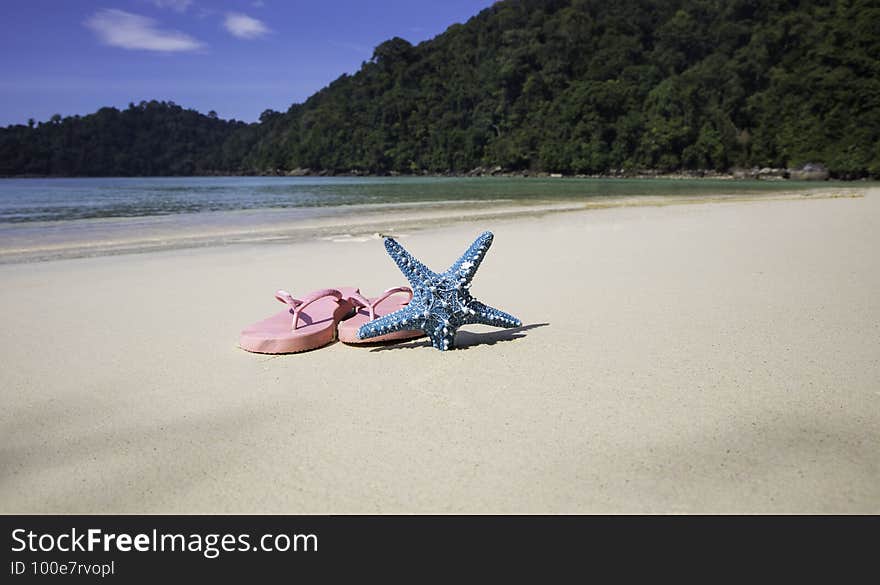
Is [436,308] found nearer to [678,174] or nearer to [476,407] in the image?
[476,407]

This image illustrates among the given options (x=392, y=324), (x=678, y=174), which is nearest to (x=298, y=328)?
(x=392, y=324)

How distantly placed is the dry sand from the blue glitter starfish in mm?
136

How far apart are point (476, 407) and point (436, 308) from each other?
715 mm

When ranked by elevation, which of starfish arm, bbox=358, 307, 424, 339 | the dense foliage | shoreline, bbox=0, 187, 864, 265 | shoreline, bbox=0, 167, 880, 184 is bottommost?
starfish arm, bbox=358, 307, 424, 339

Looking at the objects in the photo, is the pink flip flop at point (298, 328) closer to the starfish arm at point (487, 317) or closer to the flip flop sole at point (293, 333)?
the flip flop sole at point (293, 333)

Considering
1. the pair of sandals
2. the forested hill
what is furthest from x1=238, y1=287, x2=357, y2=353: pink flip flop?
the forested hill

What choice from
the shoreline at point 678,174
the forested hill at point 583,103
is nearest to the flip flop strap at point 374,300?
the shoreline at point 678,174

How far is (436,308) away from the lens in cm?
272

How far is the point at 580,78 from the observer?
99.6 metres

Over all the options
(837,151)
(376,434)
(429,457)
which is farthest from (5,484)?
(837,151)

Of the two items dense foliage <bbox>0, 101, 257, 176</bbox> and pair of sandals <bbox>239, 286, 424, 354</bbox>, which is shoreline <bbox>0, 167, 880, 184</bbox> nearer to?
dense foliage <bbox>0, 101, 257, 176</bbox>

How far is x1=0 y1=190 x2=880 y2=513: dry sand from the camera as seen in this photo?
5.16 feet

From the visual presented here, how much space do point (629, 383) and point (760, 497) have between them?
2.73 ft

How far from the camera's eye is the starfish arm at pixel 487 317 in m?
2.77
